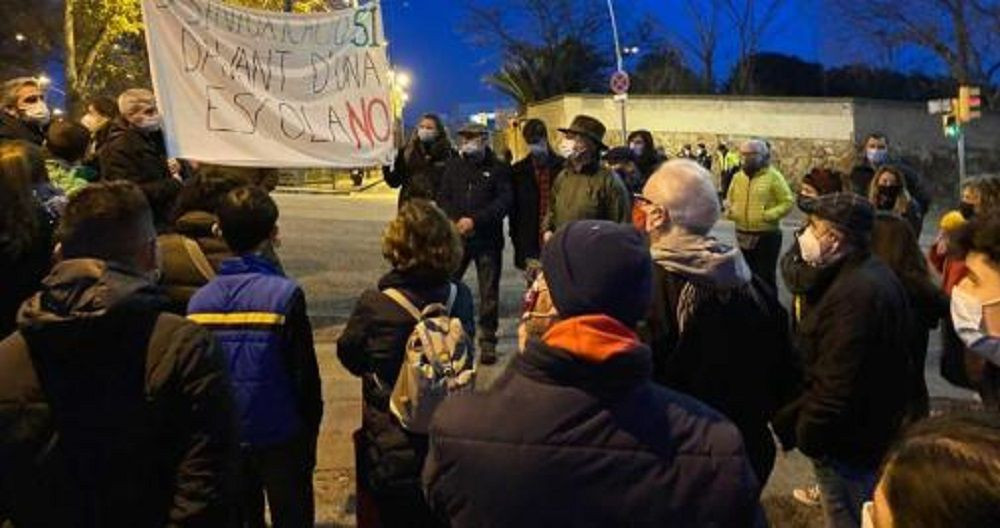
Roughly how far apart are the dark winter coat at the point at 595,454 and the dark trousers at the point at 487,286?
5787mm

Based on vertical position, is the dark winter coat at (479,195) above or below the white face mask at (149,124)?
below

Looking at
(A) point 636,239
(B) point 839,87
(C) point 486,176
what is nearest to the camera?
(A) point 636,239

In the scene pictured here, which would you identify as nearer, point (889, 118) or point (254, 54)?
point (254, 54)

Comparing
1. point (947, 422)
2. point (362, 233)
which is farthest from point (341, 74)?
point (362, 233)

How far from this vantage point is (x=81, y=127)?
6.20 m

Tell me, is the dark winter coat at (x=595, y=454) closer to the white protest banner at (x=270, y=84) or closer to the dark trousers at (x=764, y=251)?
the white protest banner at (x=270, y=84)

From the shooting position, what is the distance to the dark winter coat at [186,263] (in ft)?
14.8

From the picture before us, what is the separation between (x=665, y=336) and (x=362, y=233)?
15.4m

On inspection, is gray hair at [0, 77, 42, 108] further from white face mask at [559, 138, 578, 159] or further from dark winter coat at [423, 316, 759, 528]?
dark winter coat at [423, 316, 759, 528]

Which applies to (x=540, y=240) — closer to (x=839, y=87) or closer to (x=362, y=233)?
(x=362, y=233)

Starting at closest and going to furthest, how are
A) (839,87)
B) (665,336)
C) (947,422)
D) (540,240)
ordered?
(947,422)
(665,336)
(540,240)
(839,87)

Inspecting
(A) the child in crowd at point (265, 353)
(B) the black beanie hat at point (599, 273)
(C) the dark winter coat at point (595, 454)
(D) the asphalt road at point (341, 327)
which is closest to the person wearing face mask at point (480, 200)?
(D) the asphalt road at point (341, 327)

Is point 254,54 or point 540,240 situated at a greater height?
point 254,54

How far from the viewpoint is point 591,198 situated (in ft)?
27.1
